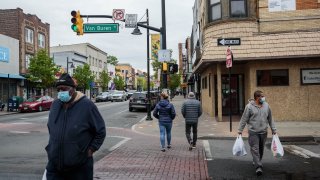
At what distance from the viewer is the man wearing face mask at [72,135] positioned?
4320 mm

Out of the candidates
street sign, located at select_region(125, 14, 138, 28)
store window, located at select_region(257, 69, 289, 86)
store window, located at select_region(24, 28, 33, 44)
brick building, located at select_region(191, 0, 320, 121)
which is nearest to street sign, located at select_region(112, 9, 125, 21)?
street sign, located at select_region(125, 14, 138, 28)

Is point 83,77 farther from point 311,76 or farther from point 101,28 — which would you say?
point 311,76

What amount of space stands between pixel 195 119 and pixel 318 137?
4494 millimetres

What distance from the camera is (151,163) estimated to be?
30.8 feet

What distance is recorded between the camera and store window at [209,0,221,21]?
20.2 meters

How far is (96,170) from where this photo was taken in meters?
8.52

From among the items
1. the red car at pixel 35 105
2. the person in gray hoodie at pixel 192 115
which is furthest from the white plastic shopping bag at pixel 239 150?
the red car at pixel 35 105

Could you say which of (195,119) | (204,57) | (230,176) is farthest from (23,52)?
(230,176)

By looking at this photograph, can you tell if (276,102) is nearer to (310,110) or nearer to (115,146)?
(310,110)

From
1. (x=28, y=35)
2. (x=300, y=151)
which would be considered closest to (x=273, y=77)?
(x=300, y=151)

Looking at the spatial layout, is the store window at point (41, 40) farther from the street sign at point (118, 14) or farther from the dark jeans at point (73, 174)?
the dark jeans at point (73, 174)

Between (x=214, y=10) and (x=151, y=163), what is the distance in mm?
12657

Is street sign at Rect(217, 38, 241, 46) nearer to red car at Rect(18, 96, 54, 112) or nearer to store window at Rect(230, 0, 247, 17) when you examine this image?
store window at Rect(230, 0, 247, 17)

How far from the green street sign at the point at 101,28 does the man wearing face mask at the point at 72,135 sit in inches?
614
